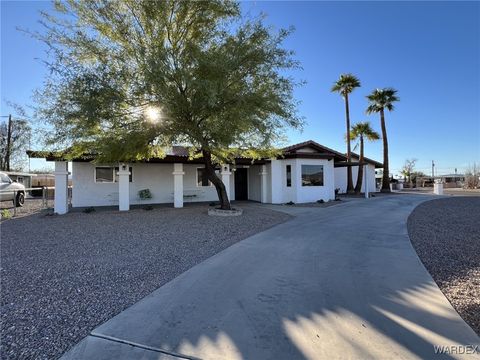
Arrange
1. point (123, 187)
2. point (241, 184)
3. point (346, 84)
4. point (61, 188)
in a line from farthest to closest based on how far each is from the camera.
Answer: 1. point (346, 84)
2. point (241, 184)
3. point (123, 187)
4. point (61, 188)

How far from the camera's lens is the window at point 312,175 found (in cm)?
1870

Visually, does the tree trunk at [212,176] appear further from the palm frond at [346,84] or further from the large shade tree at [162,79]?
the palm frond at [346,84]

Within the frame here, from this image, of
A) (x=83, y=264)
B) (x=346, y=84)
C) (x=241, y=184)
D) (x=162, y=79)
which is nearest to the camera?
(x=83, y=264)

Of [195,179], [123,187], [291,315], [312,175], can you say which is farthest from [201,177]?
[291,315]

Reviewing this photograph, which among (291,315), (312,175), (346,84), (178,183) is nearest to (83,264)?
(291,315)

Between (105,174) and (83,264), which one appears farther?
(105,174)

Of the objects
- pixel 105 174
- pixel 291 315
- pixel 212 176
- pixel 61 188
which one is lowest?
pixel 291 315

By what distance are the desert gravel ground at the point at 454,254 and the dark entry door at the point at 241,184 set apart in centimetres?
1175

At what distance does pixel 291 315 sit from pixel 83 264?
178 inches

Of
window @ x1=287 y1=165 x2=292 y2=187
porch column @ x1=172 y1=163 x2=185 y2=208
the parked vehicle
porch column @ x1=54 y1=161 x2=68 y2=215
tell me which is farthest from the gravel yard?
window @ x1=287 y1=165 x2=292 y2=187

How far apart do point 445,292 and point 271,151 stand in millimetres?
9695

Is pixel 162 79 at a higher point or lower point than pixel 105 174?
higher

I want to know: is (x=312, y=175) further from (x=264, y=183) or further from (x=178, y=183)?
(x=178, y=183)

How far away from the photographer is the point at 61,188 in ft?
46.2
